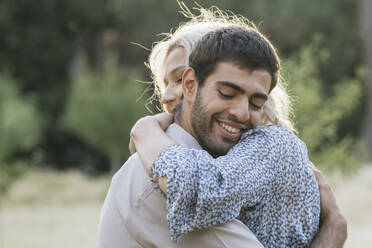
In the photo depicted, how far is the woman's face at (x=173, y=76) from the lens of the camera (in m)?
2.75

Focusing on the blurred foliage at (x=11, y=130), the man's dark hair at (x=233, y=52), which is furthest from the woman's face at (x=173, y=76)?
the blurred foliage at (x=11, y=130)

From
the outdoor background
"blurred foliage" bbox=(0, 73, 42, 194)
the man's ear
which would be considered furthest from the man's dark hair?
"blurred foliage" bbox=(0, 73, 42, 194)

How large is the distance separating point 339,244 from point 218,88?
79 centimetres

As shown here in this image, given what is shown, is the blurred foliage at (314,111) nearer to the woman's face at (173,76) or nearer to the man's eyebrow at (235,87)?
the woman's face at (173,76)

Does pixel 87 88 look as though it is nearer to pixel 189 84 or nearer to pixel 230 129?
pixel 189 84

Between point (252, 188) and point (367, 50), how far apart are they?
2196 centimetres

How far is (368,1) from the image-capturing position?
21.8 m

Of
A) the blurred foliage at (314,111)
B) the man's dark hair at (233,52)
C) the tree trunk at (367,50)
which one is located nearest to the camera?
the man's dark hair at (233,52)

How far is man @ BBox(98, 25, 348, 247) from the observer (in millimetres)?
2037

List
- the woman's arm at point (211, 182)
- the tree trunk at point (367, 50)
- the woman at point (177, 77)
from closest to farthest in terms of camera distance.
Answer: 1. the woman's arm at point (211, 182)
2. the woman at point (177, 77)
3. the tree trunk at point (367, 50)

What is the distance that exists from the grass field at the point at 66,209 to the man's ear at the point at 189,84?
709 centimetres

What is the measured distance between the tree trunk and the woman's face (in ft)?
62.8

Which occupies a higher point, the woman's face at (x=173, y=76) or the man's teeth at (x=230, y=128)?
the woman's face at (x=173, y=76)

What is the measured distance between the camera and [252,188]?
2.00 metres
